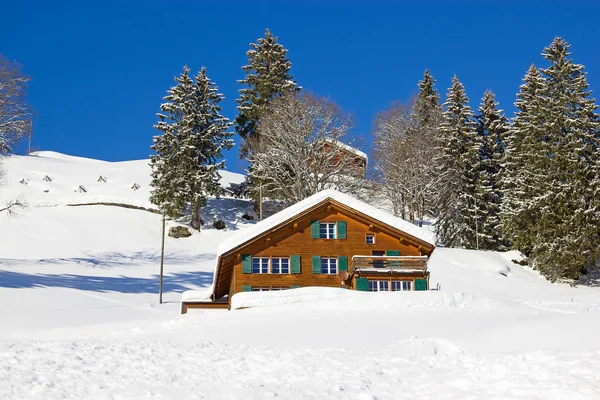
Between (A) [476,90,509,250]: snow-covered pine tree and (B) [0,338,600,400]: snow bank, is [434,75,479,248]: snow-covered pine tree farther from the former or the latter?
(B) [0,338,600,400]: snow bank

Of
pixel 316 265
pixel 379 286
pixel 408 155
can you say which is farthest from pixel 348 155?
pixel 379 286

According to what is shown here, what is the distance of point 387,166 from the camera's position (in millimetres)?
57344

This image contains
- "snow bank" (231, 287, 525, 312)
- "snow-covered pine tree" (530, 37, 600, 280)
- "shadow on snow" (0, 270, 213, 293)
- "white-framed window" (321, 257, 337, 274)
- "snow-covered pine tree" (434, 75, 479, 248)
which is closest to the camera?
"snow bank" (231, 287, 525, 312)

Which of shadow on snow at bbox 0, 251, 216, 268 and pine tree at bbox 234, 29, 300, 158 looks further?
pine tree at bbox 234, 29, 300, 158

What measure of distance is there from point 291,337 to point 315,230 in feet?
51.9

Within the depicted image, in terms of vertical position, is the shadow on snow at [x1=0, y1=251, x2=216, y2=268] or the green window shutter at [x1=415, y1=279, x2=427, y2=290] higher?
the shadow on snow at [x1=0, y1=251, x2=216, y2=268]

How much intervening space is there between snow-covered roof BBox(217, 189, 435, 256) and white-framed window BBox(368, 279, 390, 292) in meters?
3.01

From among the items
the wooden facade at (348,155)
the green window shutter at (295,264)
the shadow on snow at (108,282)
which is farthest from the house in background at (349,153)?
the green window shutter at (295,264)

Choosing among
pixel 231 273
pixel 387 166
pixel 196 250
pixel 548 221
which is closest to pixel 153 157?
pixel 196 250

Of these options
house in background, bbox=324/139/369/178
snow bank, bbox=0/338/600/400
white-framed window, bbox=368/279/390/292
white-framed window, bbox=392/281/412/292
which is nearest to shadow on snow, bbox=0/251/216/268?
house in background, bbox=324/139/369/178

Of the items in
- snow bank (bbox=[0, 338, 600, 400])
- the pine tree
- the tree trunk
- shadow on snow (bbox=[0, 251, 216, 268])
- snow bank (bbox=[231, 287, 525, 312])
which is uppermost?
the pine tree

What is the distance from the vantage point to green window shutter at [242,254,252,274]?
33.2m

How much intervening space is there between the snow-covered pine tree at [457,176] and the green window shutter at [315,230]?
2143cm

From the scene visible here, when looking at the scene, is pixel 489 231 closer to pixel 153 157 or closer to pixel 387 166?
pixel 387 166
